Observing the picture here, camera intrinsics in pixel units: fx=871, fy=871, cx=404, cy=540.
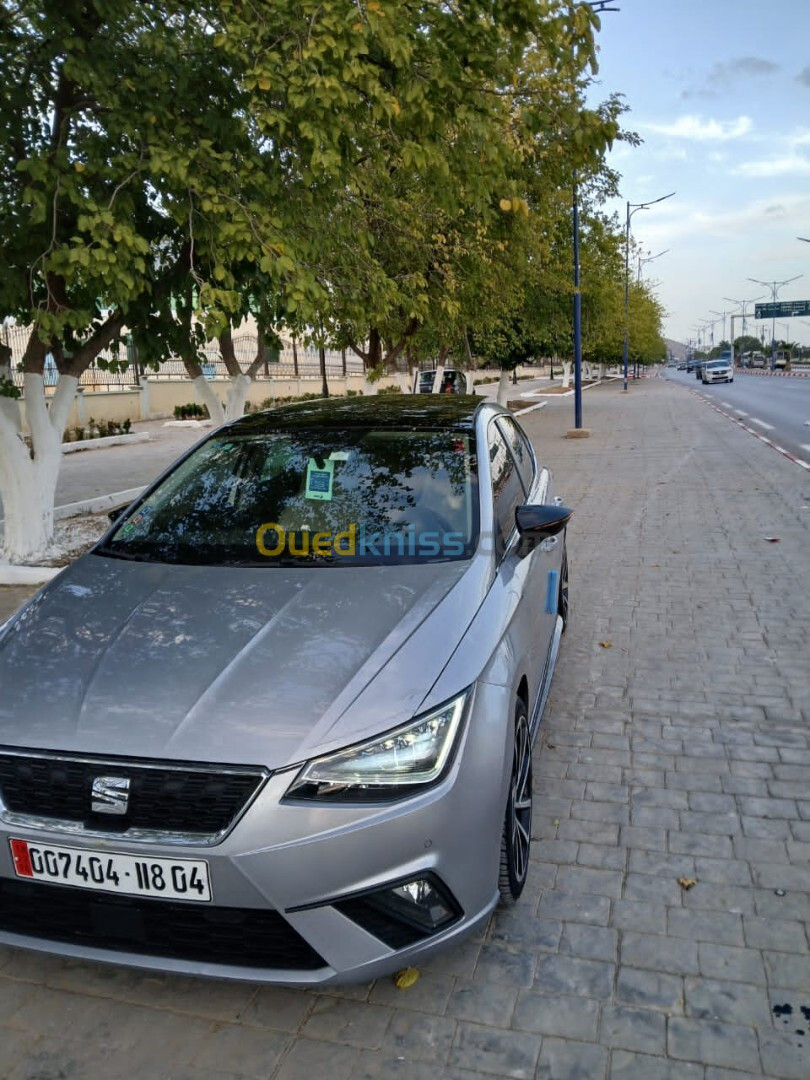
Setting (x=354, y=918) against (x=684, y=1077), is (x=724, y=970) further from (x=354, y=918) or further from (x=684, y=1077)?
(x=354, y=918)

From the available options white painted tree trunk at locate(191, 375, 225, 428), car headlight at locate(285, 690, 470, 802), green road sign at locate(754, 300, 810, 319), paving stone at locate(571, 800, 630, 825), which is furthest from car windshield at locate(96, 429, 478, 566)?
green road sign at locate(754, 300, 810, 319)

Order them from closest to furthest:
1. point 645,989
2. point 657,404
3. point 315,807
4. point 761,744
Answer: point 315,807, point 645,989, point 761,744, point 657,404

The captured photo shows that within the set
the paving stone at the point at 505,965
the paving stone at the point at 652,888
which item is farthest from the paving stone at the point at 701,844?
the paving stone at the point at 505,965

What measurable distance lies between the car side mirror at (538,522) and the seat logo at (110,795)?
6.30 feet

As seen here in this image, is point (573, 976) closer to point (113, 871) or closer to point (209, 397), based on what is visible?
point (113, 871)

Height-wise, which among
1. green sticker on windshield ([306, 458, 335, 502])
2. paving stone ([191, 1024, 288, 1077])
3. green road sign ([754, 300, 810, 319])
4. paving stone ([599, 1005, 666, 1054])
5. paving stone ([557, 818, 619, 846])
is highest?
green road sign ([754, 300, 810, 319])

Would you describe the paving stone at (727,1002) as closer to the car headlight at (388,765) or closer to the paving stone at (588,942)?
the paving stone at (588,942)

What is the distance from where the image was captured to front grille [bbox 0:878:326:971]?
2.25 meters

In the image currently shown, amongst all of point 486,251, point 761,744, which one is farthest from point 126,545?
point 486,251

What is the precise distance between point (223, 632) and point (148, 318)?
558 cm

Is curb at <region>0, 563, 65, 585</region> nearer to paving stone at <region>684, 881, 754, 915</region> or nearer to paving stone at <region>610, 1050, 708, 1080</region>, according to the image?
paving stone at <region>684, 881, 754, 915</region>

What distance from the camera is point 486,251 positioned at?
46.7ft

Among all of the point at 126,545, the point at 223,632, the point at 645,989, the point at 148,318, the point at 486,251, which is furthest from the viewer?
the point at 486,251

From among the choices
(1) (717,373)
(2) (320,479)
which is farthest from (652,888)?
(1) (717,373)
